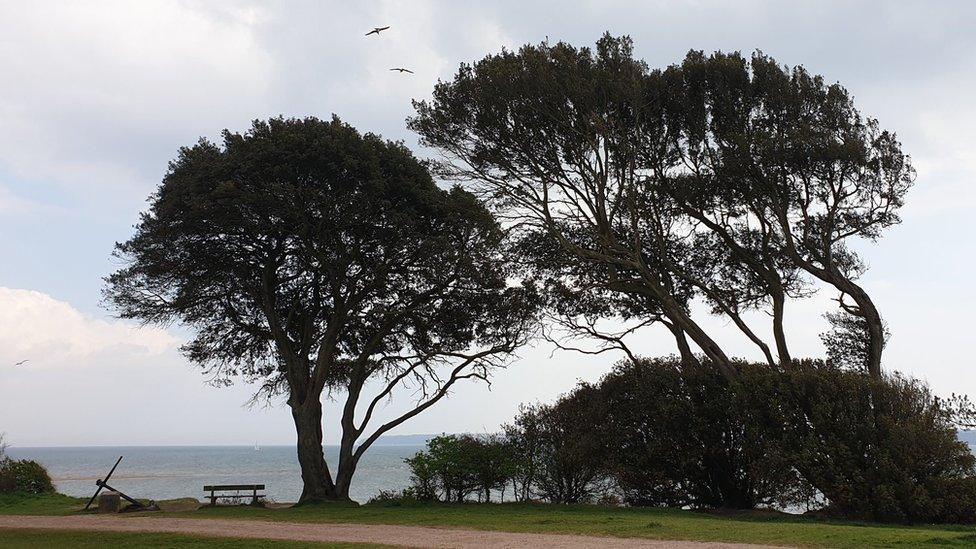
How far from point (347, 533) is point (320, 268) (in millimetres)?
9712

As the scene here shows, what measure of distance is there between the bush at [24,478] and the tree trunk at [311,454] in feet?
33.3

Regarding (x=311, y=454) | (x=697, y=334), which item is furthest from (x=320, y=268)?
(x=697, y=334)

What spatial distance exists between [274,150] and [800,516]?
16.0 metres

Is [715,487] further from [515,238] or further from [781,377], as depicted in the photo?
[515,238]

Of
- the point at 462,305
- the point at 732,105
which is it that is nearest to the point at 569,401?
the point at 462,305

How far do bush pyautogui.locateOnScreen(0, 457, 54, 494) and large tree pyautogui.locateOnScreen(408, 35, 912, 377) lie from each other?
17.4m

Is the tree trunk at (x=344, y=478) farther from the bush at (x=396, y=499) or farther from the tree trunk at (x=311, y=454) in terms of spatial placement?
the bush at (x=396, y=499)

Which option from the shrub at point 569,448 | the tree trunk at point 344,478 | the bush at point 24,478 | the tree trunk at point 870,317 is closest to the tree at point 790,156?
the tree trunk at point 870,317

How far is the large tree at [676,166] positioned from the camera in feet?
70.0

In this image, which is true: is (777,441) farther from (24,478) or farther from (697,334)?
(24,478)

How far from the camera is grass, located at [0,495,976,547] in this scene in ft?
41.3

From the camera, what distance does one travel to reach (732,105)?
21.8 metres

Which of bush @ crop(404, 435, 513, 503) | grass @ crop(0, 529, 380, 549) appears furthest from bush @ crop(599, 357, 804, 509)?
grass @ crop(0, 529, 380, 549)

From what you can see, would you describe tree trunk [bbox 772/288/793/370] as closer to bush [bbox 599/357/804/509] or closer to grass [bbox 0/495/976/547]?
bush [bbox 599/357/804/509]
